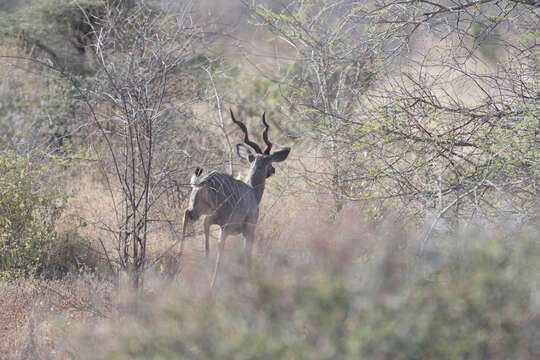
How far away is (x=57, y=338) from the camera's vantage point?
4.45 meters

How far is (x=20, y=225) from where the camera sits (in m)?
→ 6.33

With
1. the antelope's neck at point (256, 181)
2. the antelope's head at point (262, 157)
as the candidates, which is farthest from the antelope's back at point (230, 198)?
the antelope's head at point (262, 157)

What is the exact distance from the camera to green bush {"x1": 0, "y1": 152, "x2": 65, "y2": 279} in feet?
20.1

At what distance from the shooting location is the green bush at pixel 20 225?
6.12m

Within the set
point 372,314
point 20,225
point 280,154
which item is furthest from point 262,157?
point 372,314

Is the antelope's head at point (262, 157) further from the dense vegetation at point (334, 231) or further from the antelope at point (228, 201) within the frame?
the dense vegetation at point (334, 231)

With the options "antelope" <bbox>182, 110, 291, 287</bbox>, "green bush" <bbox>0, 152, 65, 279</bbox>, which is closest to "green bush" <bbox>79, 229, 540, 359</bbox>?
"antelope" <bbox>182, 110, 291, 287</bbox>

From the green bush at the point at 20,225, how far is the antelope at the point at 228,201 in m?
1.84

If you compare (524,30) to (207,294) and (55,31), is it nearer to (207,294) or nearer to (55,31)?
(207,294)

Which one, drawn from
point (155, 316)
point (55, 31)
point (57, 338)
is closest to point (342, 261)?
point (155, 316)

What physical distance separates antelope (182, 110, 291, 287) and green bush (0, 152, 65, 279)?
1.84 meters

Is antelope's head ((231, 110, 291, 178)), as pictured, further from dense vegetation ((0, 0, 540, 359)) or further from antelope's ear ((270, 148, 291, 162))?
dense vegetation ((0, 0, 540, 359))

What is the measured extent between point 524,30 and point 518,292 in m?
4.00

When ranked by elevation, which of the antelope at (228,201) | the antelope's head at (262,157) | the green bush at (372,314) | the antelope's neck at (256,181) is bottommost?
the green bush at (372,314)
